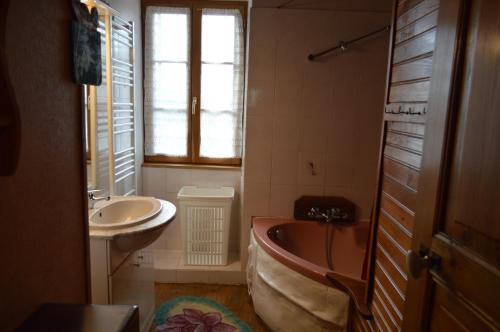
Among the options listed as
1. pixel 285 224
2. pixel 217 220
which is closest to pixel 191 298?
pixel 217 220

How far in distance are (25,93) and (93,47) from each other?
42 cm

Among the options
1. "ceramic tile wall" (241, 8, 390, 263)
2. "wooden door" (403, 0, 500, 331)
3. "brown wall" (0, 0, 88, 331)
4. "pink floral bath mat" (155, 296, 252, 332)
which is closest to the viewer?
"wooden door" (403, 0, 500, 331)

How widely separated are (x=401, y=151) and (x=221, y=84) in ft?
7.11

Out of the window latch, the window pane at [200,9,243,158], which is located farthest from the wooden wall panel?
the window latch

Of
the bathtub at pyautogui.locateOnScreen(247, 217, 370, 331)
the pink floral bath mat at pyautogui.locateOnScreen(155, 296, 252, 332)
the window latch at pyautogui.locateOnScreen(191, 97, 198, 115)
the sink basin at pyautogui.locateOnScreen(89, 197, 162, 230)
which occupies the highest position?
the window latch at pyautogui.locateOnScreen(191, 97, 198, 115)

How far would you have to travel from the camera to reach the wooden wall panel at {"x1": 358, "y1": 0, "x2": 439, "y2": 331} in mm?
1205

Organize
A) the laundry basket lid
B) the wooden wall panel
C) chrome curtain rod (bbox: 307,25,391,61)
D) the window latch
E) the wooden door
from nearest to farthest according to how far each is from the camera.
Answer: the wooden door < the wooden wall panel < chrome curtain rod (bbox: 307,25,391,61) < the laundry basket lid < the window latch

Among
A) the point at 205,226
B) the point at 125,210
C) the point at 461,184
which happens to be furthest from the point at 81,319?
the point at 205,226

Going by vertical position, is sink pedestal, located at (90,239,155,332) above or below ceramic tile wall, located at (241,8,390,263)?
below

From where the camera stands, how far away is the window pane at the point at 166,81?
3178mm

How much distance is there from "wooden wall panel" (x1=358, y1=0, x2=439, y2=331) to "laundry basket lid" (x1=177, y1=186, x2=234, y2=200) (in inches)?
66.1

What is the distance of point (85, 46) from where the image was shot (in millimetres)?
1330

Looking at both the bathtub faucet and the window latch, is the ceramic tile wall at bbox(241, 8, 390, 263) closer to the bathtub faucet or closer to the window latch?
the bathtub faucet

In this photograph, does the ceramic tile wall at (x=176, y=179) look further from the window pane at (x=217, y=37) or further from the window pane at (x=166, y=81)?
the window pane at (x=217, y=37)
